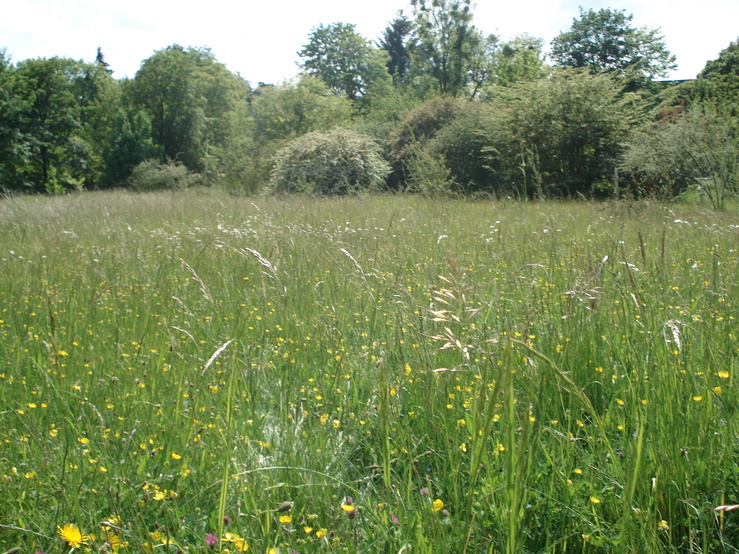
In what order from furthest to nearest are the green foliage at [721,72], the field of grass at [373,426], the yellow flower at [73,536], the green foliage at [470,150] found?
the green foliage at [721,72] < the green foliage at [470,150] < the field of grass at [373,426] < the yellow flower at [73,536]

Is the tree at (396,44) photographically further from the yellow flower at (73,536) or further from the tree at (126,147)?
the yellow flower at (73,536)

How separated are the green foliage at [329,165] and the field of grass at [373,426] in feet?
44.7

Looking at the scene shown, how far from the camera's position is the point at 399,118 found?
1042 inches

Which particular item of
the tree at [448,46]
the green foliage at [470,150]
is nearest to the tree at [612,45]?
the tree at [448,46]

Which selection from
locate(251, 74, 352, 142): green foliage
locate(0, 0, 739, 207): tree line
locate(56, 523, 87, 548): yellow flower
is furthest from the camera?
locate(251, 74, 352, 142): green foliage

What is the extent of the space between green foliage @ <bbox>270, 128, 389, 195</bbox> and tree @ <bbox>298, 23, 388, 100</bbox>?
121ft

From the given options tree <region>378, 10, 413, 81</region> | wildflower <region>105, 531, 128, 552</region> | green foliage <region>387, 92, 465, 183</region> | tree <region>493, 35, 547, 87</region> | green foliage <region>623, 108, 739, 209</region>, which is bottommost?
wildflower <region>105, 531, 128, 552</region>

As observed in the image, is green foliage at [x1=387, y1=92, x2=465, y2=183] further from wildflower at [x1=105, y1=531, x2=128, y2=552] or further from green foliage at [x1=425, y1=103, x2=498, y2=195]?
wildflower at [x1=105, y1=531, x2=128, y2=552]

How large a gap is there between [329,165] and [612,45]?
111ft

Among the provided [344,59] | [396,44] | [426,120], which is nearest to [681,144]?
[426,120]

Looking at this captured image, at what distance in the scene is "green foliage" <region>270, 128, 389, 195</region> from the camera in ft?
55.5

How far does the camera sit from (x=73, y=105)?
125 feet

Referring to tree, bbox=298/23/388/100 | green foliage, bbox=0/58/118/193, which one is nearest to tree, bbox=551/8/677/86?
tree, bbox=298/23/388/100

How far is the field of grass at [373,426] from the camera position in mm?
1280
